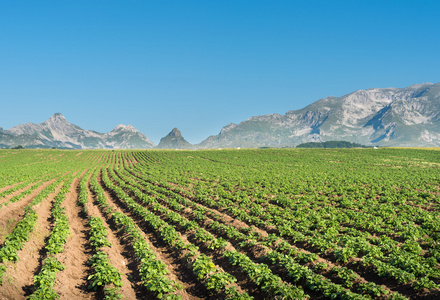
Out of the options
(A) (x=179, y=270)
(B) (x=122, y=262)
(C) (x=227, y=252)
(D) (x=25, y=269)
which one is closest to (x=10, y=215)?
(D) (x=25, y=269)

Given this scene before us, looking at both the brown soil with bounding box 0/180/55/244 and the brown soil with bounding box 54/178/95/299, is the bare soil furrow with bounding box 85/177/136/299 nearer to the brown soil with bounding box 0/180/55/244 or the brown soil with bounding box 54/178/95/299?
the brown soil with bounding box 54/178/95/299

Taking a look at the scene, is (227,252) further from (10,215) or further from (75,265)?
(10,215)

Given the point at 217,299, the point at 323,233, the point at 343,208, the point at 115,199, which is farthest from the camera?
the point at 115,199

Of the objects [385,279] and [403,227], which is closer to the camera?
[385,279]

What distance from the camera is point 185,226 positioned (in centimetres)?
1839

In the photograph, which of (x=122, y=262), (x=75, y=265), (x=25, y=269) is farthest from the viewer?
(x=122, y=262)

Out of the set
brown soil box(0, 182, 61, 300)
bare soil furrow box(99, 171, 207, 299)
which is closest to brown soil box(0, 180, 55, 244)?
brown soil box(0, 182, 61, 300)

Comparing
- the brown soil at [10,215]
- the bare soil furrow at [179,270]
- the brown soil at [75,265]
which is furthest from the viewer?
the brown soil at [10,215]

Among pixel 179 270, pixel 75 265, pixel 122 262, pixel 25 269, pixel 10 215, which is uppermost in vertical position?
pixel 10 215

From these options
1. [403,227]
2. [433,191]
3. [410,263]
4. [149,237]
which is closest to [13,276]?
[149,237]

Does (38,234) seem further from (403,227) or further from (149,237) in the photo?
(403,227)

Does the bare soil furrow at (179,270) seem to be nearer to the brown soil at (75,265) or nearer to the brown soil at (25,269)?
the brown soil at (75,265)

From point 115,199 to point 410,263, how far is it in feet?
86.9

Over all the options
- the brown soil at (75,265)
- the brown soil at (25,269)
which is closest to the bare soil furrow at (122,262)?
the brown soil at (75,265)
